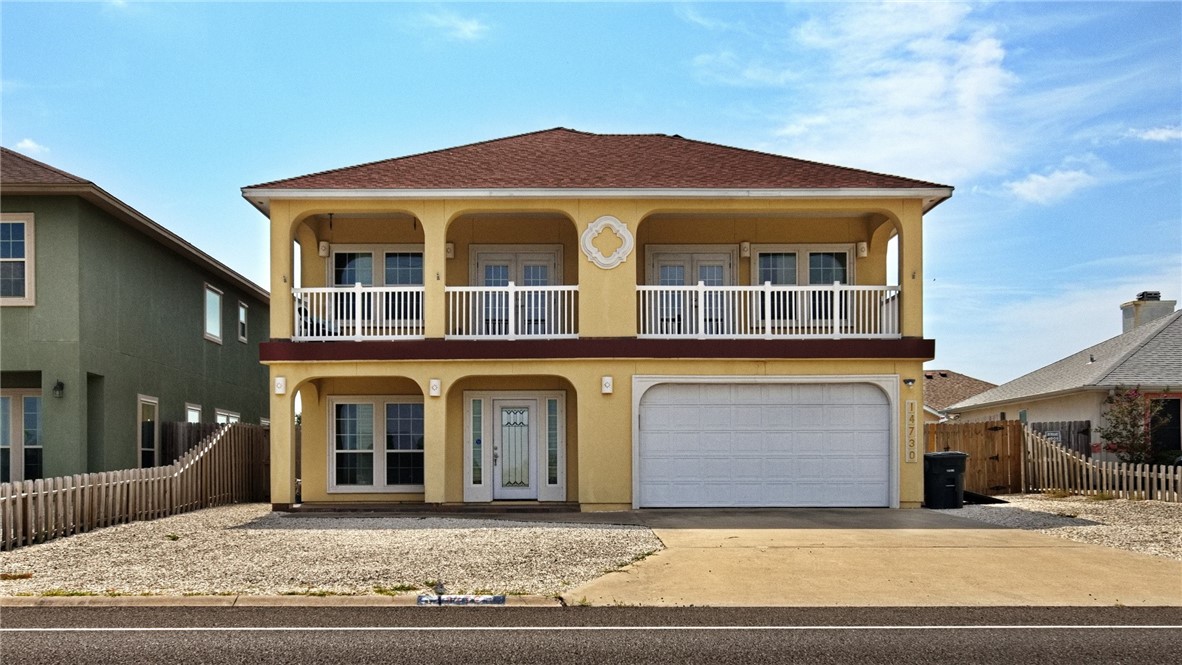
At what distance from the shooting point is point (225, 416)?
2700 cm

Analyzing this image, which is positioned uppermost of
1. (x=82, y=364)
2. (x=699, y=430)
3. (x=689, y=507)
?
(x=82, y=364)

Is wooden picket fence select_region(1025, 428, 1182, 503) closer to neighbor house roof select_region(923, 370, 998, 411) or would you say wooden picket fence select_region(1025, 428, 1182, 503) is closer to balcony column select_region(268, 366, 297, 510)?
balcony column select_region(268, 366, 297, 510)

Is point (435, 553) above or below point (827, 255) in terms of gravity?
below

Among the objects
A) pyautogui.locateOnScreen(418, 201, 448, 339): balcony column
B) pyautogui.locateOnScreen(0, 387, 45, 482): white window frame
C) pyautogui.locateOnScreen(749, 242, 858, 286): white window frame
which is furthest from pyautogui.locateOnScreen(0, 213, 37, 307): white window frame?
pyautogui.locateOnScreen(749, 242, 858, 286): white window frame

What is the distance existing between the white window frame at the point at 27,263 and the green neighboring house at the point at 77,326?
0.02m

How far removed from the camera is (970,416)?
36812 mm

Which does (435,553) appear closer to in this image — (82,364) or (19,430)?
(82,364)

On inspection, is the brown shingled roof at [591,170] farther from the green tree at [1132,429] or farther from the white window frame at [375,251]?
the green tree at [1132,429]

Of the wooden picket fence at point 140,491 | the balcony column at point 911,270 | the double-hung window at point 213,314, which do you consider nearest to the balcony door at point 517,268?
the wooden picket fence at point 140,491

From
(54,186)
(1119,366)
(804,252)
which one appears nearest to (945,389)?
(1119,366)

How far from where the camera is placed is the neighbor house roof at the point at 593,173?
17844mm

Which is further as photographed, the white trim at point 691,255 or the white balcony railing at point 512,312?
the white trim at point 691,255

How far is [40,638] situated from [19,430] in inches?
494

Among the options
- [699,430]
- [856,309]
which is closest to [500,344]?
[699,430]
